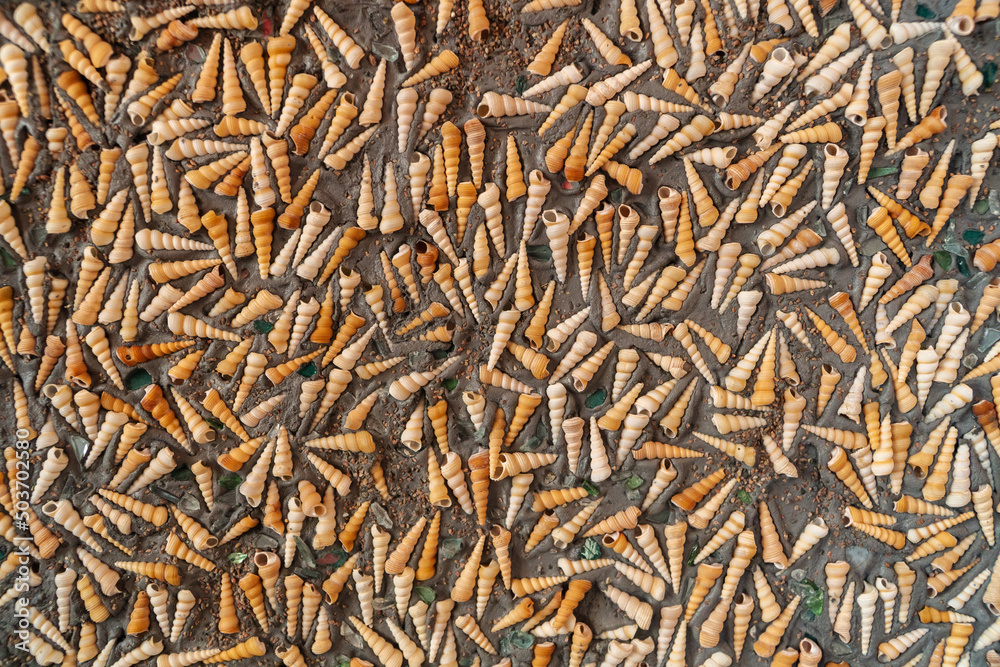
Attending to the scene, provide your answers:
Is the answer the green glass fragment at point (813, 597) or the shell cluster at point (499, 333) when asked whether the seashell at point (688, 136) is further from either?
the green glass fragment at point (813, 597)

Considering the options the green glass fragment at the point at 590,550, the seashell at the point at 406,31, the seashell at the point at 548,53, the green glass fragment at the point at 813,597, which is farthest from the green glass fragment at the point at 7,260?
the green glass fragment at the point at 813,597

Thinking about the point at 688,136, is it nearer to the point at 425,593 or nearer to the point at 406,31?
the point at 406,31

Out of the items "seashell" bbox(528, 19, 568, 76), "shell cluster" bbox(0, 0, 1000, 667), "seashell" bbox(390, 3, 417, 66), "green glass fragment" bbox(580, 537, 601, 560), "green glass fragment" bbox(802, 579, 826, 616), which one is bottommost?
"green glass fragment" bbox(802, 579, 826, 616)

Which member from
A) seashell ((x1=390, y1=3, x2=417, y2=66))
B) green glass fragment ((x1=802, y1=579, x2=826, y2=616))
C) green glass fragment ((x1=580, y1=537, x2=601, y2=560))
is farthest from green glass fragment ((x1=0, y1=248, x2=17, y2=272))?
green glass fragment ((x1=802, y1=579, x2=826, y2=616))

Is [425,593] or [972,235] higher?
[972,235]

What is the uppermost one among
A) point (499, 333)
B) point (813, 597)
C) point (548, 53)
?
point (548, 53)

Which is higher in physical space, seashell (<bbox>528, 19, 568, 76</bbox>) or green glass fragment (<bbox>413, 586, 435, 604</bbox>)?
seashell (<bbox>528, 19, 568, 76</bbox>)

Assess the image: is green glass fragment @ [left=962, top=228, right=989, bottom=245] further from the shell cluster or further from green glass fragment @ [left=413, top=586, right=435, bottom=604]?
green glass fragment @ [left=413, top=586, right=435, bottom=604]

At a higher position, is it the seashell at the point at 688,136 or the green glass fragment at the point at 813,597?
the seashell at the point at 688,136

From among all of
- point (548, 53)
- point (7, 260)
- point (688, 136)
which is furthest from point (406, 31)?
point (7, 260)
